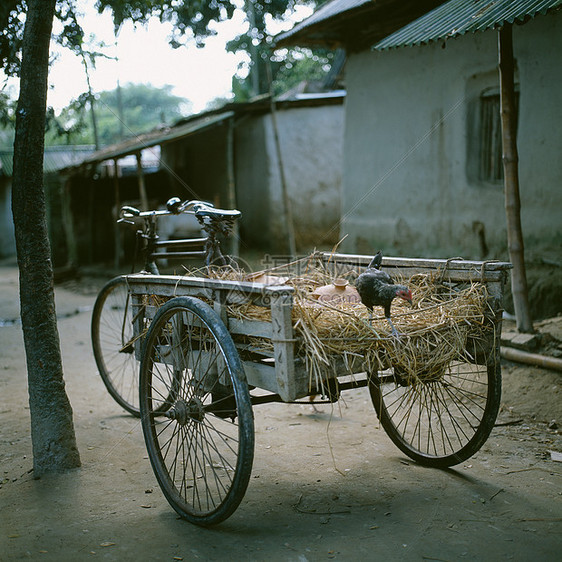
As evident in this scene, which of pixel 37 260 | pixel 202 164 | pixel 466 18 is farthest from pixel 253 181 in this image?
pixel 37 260

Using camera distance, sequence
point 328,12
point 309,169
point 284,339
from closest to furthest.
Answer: point 284,339 → point 328,12 → point 309,169

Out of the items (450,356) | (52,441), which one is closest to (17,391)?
(52,441)

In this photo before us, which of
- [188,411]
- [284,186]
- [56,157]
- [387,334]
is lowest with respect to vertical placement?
[188,411]

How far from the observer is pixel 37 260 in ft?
10.4

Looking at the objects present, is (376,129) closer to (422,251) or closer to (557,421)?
(422,251)

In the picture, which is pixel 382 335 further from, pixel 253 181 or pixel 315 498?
pixel 253 181

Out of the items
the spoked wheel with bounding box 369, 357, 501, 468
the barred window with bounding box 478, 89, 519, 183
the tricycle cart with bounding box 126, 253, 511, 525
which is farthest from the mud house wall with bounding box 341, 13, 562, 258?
the tricycle cart with bounding box 126, 253, 511, 525

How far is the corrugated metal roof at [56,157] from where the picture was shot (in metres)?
20.9

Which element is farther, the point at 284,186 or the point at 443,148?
the point at 284,186

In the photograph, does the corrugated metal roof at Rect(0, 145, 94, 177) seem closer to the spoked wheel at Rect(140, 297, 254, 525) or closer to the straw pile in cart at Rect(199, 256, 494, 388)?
the spoked wheel at Rect(140, 297, 254, 525)

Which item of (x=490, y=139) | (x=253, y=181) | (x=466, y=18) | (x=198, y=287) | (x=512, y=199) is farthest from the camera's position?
(x=253, y=181)

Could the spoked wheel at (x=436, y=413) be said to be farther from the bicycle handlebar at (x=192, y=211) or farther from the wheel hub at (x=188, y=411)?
the bicycle handlebar at (x=192, y=211)

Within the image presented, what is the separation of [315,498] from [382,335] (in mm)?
905

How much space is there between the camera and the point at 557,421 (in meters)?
3.78
